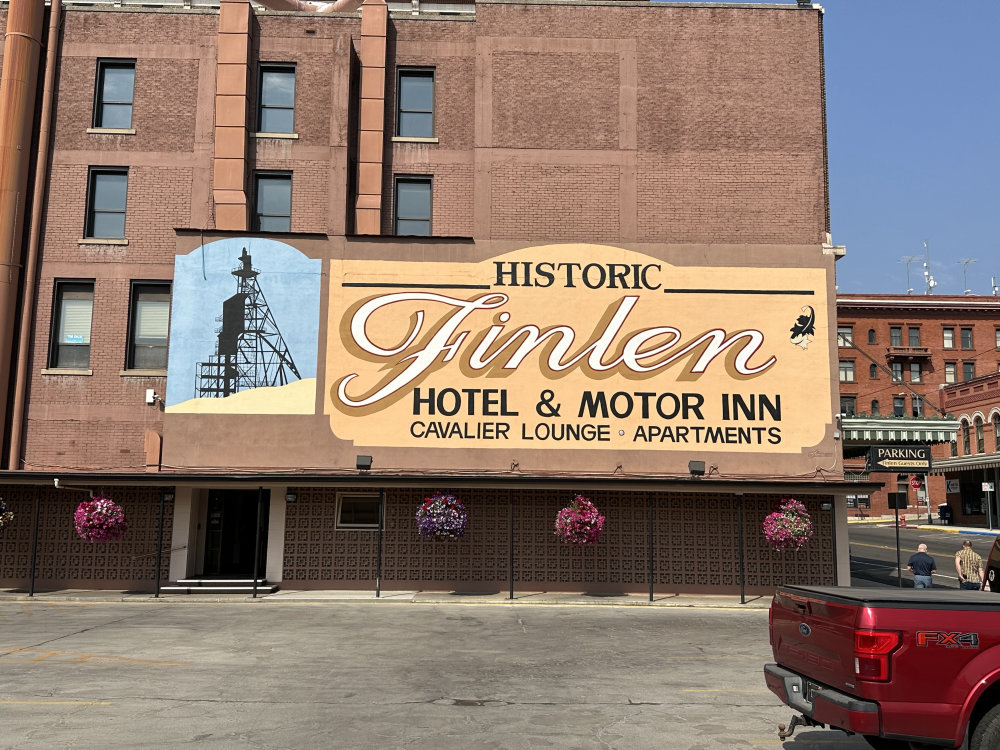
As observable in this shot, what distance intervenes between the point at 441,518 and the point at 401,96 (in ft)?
47.0

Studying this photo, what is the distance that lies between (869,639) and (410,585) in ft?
60.2

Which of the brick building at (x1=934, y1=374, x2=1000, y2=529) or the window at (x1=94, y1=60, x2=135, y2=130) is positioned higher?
the window at (x1=94, y1=60, x2=135, y2=130)

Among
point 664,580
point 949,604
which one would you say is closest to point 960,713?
point 949,604

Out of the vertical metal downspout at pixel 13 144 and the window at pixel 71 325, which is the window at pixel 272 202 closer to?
the window at pixel 71 325

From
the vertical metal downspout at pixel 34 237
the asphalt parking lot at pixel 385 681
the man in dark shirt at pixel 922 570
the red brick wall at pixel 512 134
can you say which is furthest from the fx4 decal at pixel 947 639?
the vertical metal downspout at pixel 34 237

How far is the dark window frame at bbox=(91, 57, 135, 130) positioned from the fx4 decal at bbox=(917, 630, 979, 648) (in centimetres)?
2748

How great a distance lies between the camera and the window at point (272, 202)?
2720 centimetres

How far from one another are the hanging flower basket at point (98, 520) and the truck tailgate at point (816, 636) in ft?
64.1

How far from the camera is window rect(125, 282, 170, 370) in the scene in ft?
85.9

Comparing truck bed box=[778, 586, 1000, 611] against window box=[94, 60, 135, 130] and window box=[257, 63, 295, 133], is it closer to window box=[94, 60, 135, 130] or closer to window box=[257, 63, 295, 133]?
window box=[257, 63, 295, 133]

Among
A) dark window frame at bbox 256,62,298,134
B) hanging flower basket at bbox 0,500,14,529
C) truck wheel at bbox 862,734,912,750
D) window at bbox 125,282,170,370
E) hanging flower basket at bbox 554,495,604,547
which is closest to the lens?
truck wheel at bbox 862,734,912,750

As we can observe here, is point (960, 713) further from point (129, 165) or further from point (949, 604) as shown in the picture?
point (129, 165)

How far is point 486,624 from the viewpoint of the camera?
60.6ft

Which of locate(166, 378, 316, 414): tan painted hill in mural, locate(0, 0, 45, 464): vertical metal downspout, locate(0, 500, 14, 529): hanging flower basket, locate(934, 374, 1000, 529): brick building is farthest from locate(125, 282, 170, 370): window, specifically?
locate(934, 374, 1000, 529): brick building
